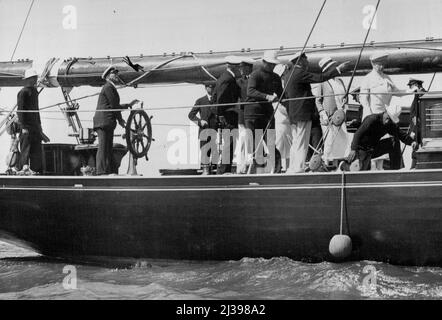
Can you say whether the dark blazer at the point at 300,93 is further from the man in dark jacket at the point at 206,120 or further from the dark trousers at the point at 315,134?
the man in dark jacket at the point at 206,120

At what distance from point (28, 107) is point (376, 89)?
4.41m

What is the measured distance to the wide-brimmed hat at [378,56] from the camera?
7734mm

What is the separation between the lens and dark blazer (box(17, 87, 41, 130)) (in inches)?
350

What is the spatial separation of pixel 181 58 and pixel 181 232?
8.49 feet

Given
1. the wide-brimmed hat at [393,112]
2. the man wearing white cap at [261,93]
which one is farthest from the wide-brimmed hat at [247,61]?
the wide-brimmed hat at [393,112]

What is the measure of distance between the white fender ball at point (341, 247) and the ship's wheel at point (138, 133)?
9.69 ft

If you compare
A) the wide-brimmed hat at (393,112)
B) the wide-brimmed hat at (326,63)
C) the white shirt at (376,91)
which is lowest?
the wide-brimmed hat at (393,112)

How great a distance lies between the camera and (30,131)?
8930 millimetres

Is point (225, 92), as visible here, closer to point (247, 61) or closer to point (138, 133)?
point (247, 61)

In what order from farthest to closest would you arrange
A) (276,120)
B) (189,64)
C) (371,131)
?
(189,64)
(276,120)
(371,131)

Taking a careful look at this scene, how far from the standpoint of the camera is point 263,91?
7.68 metres

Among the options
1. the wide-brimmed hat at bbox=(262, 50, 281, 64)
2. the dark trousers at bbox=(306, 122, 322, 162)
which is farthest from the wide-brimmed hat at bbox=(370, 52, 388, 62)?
the wide-brimmed hat at bbox=(262, 50, 281, 64)

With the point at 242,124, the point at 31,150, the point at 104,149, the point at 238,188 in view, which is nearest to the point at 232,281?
the point at 238,188
